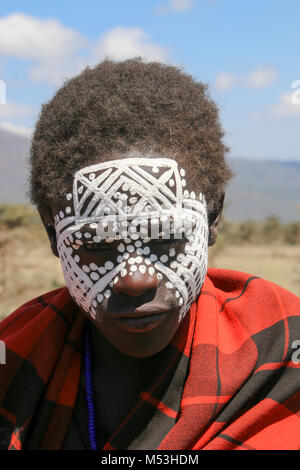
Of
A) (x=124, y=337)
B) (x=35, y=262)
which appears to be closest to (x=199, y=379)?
(x=124, y=337)

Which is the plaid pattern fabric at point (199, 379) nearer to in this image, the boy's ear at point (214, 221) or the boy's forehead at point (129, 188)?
the boy's ear at point (214, 221)

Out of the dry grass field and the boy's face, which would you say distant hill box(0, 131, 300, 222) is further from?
the boy's face

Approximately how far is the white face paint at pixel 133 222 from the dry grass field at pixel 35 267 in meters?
5.65

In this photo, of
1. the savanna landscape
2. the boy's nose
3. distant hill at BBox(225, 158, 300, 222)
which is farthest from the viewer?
distant hill at BBox(225, 158, 300, 222)

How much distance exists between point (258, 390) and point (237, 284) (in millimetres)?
471

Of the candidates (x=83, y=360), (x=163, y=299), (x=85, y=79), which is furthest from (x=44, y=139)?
(x=83, y=360)

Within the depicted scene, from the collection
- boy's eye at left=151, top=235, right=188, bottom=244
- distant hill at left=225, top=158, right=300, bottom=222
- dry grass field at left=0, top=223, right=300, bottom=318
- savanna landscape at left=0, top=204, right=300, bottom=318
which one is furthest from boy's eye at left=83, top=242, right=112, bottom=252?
distant hill at left=225, top=158, right=300, bottom=222

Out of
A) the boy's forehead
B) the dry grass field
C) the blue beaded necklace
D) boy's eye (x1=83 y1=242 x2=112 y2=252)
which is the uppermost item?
the boy's forehead

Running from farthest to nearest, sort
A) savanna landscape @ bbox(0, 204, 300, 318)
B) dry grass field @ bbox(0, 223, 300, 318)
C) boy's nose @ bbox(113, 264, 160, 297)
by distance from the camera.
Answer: savanna landscape @ bbox(0, 204, 300, 318) → dry grass field @ bbox(0, 223, 300, 318) → boy's nose @ bbox(113, 264, 160, 297)

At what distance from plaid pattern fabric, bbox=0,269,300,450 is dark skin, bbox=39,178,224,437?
94 mm

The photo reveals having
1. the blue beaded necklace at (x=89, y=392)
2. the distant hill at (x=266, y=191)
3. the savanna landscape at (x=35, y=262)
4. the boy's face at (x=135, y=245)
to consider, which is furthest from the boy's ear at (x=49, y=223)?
the distant hill at (x=266, y=191)

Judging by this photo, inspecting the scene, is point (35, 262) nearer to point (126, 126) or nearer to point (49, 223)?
point (49, 223)

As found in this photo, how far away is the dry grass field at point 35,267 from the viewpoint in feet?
32.3

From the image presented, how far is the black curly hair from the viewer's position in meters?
1.69
